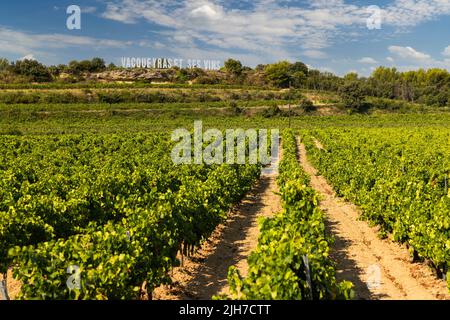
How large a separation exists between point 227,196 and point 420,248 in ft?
21.6

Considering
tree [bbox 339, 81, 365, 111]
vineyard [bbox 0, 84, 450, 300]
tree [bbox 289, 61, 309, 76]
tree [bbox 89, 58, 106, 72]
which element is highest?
tree [bbox 289, 61, 309, 76]

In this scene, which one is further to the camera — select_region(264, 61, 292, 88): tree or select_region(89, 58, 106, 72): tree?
select_region(264, 61, 292, 88): tree

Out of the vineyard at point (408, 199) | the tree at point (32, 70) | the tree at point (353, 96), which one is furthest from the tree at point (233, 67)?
the vineyard at point (408, 199)

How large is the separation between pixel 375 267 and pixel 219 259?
162 inches

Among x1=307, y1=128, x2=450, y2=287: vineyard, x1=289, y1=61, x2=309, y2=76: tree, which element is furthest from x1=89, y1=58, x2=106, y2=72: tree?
x1=307, y1=128, x2=450, y2=287: vineyard

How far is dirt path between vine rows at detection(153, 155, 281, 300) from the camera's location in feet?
30.9

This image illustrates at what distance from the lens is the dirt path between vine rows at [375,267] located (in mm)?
9148

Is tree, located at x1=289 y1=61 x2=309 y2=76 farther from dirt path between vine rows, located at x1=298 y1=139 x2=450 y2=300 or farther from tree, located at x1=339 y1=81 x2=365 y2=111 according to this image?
dirt path between vine rows, located at x1=298 y1=139 x2=450 y2=300

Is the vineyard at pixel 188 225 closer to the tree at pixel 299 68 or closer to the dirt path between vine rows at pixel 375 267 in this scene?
the dirt path between vine rows at pixel 375 267

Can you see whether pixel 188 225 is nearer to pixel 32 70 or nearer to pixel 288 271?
pixel 288 271

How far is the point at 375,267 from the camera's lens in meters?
10.6

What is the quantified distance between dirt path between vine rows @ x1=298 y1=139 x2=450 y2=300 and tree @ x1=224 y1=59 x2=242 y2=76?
97.1 meters

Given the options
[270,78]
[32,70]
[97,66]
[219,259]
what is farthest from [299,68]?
[219,259]

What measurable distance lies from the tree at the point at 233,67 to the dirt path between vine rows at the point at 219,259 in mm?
94908
